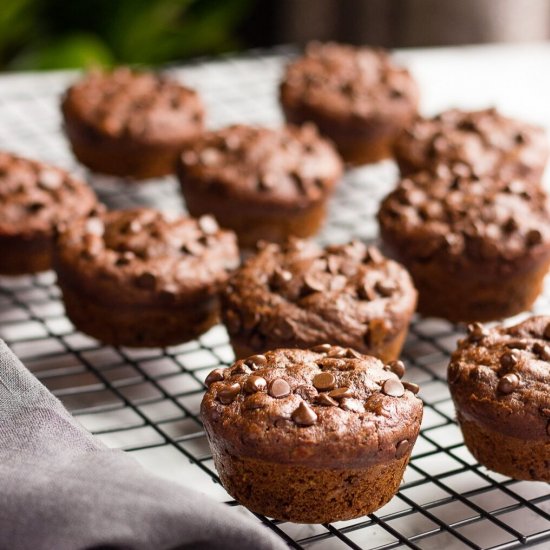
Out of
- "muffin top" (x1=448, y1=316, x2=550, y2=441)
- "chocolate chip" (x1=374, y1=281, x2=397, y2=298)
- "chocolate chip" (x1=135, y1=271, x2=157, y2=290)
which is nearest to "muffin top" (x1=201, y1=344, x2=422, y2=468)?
"muffin top" (x1=448, y1=316, x2=550, y2=441)

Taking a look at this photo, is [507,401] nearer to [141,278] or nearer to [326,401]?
[326,401]

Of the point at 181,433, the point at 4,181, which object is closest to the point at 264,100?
the point at 4,181

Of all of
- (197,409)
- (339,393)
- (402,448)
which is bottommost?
(197,409)

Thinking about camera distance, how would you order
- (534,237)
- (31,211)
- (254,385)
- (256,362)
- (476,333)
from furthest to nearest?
(31,211) → (534,237) → (476,333) → (256,362) → (254,385)

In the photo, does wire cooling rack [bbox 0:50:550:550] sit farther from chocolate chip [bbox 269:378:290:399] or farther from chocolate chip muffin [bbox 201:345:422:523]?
chocolate chip [bbox 269:378:290:399]

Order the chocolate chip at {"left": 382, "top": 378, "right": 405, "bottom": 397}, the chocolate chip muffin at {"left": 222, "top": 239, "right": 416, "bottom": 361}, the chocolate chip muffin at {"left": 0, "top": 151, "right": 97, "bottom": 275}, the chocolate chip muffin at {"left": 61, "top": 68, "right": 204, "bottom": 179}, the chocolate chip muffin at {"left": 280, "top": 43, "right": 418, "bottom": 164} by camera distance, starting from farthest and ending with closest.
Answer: the chocolate chip muffin at {"left": 280, "top": 43, "right": 418, "bottom": 164}
the chocolate chip muffin at {"left": 61, "top": 68, "right": 204, "bottom": 179}
the chocolate chip muffin at {"left": 0, "top": 151, "right": 97, "bottom": 275}
the chocolate chip muffin at {"left": 222, "top": 239, "right": 416, "bottom": 361}
the chocolate chip at {"left": 382, "top": 378, "right": 405, "bottom": 397}

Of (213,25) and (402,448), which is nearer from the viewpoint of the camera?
(402,448)

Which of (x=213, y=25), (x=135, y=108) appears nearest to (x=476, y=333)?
(x=135, y=108)

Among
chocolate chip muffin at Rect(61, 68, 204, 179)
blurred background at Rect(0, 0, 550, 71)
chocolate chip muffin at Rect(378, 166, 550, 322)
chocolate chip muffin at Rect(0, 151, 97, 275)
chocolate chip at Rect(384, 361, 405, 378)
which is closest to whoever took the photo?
chocolate chip at Rect(384, 361, 405, 378)
